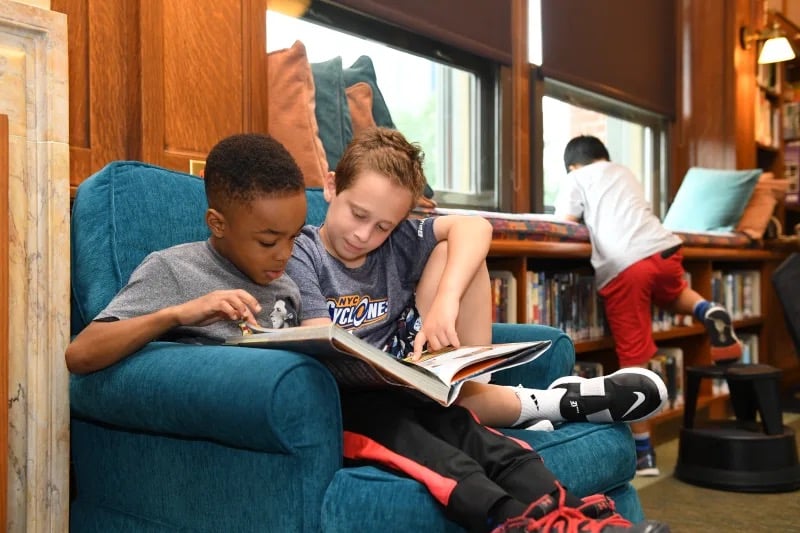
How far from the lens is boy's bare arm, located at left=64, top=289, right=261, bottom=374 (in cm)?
118

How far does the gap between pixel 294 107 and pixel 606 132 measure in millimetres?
2552

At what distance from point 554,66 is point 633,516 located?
2.42 metres

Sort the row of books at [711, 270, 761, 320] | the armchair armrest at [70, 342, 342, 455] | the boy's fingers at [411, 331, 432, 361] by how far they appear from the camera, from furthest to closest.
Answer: the row of books at [711, 270, 761, 320] → the boy's fingers at [411, 331, 432, 361] → the armchair armrest at [70, 342, 342, 455]

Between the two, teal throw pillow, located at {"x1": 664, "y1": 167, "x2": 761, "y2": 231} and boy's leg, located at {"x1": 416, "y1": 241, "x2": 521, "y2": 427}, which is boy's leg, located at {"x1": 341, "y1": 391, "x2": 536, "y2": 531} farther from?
teal throw pillow, located at {"x1": 664, "y1": 167, "x2": 761, "y2": 231}

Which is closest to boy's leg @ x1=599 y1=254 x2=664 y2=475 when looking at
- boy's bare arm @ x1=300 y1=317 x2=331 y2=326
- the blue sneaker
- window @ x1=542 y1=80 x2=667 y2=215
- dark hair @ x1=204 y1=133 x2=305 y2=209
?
the blue sneaker

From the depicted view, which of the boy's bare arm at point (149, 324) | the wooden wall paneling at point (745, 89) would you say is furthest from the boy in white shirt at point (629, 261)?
the boy's bare arm at point (149, 324)

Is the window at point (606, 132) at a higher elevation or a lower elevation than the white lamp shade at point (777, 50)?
lower

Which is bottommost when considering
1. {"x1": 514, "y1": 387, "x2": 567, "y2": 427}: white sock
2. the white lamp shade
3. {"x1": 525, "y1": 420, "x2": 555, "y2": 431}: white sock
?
{"x1": 525, "y1": 420, "x2": 555, "y2": 431}: white sock

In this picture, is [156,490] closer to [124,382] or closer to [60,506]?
[124,382]

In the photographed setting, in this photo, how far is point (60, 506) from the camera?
1400mm

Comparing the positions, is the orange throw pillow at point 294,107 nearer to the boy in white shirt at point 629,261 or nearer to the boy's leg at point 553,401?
the boy's leg at point 553,401

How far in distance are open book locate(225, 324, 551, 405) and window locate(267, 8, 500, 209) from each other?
164 centimetres

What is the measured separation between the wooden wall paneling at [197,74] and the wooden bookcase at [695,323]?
0.91m

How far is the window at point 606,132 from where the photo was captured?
366 centimetres
